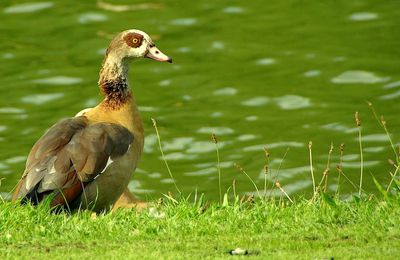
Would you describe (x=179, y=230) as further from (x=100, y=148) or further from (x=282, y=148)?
(x=282, y=148)

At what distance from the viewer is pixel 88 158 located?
10.9m

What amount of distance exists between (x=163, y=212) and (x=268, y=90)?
1023cm

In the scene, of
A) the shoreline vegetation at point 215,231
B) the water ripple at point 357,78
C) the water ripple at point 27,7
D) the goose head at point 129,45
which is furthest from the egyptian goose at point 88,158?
the water ripple at point 27,7

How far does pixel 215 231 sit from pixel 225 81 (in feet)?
36.7

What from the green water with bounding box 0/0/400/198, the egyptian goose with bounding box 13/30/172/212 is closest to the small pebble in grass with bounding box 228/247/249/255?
the egyptian goose with bounding box 13/30/172/212

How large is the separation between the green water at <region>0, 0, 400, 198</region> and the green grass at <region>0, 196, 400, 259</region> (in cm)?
640

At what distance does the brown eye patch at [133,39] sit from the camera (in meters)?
12.3

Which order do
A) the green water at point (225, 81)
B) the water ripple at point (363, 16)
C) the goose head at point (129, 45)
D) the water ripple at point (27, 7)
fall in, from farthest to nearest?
the water ripple at point (27, 7) < the water ripple at point (363, 16) < the green water at point (225, 81) < the goose head at point (129, 45)

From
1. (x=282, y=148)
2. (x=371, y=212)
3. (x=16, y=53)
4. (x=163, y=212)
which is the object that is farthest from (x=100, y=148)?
(x=16, y=53)

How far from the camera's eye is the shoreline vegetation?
8.51 meters

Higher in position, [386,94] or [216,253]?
[216,253]

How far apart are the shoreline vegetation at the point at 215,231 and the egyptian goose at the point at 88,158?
667 mm

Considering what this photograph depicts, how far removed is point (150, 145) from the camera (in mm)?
18766

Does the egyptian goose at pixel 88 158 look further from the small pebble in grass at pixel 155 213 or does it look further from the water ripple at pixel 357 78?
the water ripple at pixel 357 78
